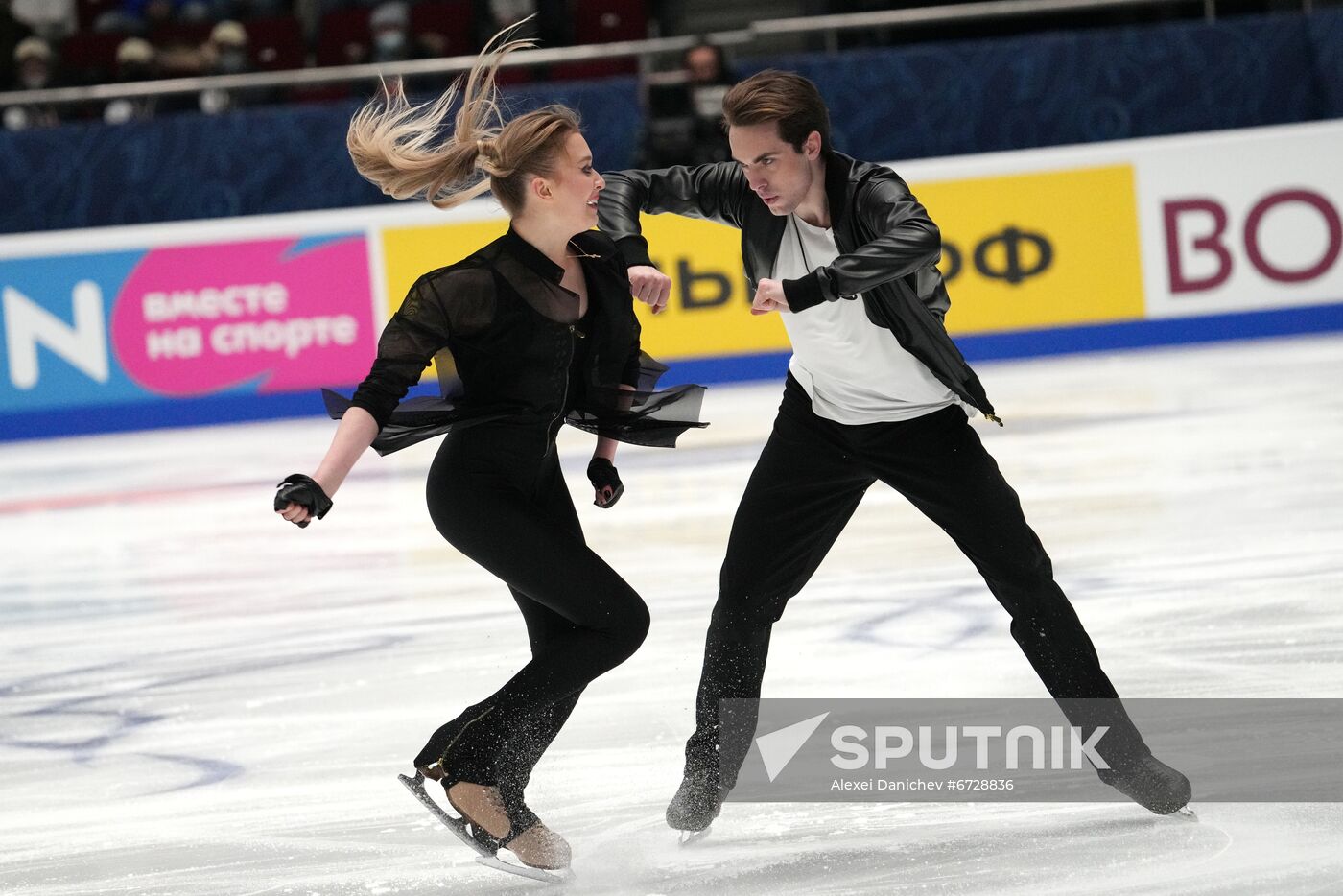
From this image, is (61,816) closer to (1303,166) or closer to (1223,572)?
(1223,572)

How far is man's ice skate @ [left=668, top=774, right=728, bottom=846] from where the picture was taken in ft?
9.22

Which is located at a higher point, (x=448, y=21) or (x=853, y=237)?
(x=448, y=21)

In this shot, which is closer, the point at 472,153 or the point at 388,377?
the point at 388,377

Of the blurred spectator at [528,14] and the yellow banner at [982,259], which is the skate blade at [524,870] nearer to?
the yellow banner at [982,259]

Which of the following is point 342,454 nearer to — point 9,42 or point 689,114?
point 689,114

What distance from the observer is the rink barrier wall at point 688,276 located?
9.40m

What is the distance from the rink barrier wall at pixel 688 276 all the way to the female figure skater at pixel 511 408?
6750 millimetres

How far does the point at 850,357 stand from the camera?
2.79 meters

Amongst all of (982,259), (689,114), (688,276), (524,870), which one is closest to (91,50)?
(689,114)

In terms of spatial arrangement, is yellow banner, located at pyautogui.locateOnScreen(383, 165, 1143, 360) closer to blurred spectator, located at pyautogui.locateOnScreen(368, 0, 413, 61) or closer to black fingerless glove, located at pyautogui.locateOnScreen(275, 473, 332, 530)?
blurred spectator, located at pyautogui.locateOnScreen(368, 0, 413, 61)

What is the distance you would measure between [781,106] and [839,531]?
28.7 inches

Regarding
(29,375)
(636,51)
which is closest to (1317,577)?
(636,51)

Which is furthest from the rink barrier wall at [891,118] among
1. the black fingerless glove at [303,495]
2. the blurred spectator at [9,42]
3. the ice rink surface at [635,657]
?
the black fingerless glove at [303,495]

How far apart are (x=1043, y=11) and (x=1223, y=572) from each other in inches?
271
